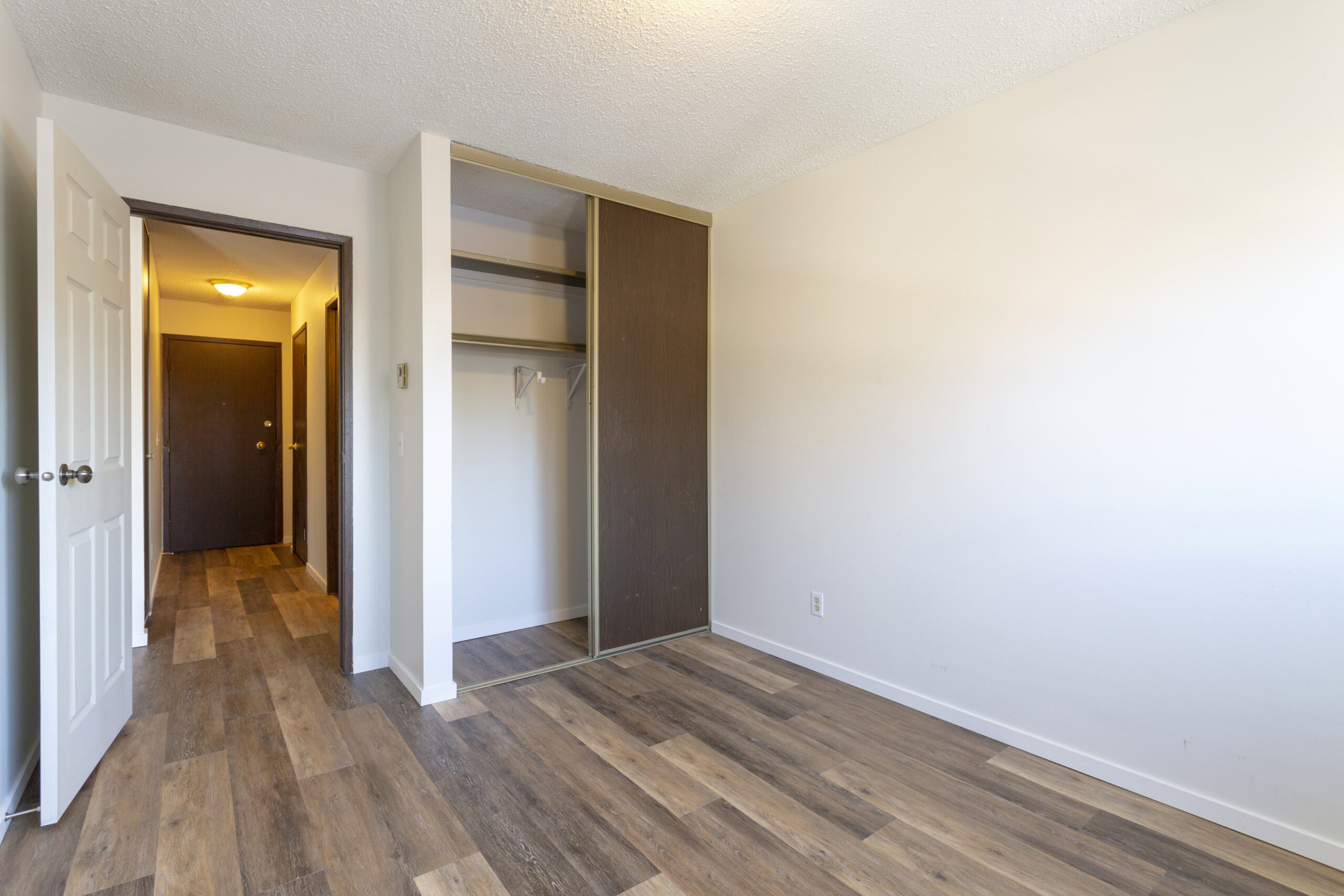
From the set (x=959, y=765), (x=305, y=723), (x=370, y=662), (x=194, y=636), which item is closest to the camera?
(x=959, y=765)

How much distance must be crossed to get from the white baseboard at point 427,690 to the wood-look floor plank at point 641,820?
49 cm

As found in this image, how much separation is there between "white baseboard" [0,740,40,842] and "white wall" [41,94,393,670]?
1111 millimetres

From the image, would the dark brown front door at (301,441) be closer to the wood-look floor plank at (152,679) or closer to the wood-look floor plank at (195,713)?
the wood-look floor plank at (152,679)

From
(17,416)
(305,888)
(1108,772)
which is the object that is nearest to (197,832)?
(305,888)

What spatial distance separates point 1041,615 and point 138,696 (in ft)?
11.6

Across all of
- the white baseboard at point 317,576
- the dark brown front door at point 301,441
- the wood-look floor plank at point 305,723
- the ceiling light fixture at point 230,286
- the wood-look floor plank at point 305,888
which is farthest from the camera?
the dark brown front door at point 301,441

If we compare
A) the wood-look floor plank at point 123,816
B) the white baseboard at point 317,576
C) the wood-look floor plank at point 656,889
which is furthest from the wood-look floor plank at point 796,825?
the white baseboard at point 317,576

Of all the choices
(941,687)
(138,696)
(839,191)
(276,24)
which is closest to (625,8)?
(276,24)

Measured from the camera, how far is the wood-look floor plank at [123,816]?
5.47 ft

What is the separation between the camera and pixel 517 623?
12.5ft

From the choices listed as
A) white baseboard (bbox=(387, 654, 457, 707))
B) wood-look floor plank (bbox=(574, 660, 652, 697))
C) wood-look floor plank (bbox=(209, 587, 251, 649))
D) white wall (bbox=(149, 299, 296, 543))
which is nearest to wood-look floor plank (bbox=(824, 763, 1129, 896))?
wood-look floor plank (bbox=(574, 660, 652, 697))

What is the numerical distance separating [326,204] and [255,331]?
4.22 m

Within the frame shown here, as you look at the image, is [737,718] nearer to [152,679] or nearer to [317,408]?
[152,679]

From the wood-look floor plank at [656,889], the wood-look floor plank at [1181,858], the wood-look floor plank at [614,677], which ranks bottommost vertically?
the wood-look floor plank at [1181,858]
